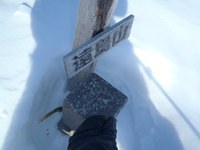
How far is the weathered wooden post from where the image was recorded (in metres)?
0.89

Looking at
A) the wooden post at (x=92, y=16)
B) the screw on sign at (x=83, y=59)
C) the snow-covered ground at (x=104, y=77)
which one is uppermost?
the wooden post at (x=92, y=16)

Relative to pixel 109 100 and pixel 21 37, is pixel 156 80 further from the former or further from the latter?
pixel 21 37

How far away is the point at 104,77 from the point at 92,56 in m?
0.96

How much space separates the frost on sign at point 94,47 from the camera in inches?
34.0

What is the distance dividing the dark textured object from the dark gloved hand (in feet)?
0.38

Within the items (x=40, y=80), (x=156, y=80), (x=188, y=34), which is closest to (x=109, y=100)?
(x=40, y=80)

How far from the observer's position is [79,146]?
36.9 inches

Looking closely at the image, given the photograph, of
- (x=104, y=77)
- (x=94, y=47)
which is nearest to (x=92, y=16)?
(x=94, y=47)

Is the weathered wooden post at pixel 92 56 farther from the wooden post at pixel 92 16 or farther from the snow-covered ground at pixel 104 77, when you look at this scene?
the snow-covered ground at pixel 104 77

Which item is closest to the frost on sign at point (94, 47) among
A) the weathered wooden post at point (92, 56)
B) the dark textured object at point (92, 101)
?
the weathered wooden post at point (92, 56)

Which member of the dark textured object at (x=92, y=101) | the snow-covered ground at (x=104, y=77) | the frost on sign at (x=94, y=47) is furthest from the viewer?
the snow-covered ground at (x=104, y=77)

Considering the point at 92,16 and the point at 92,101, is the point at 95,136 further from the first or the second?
the point at 92,16

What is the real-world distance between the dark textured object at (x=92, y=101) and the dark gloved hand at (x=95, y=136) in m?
0.12

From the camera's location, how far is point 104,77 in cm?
195
